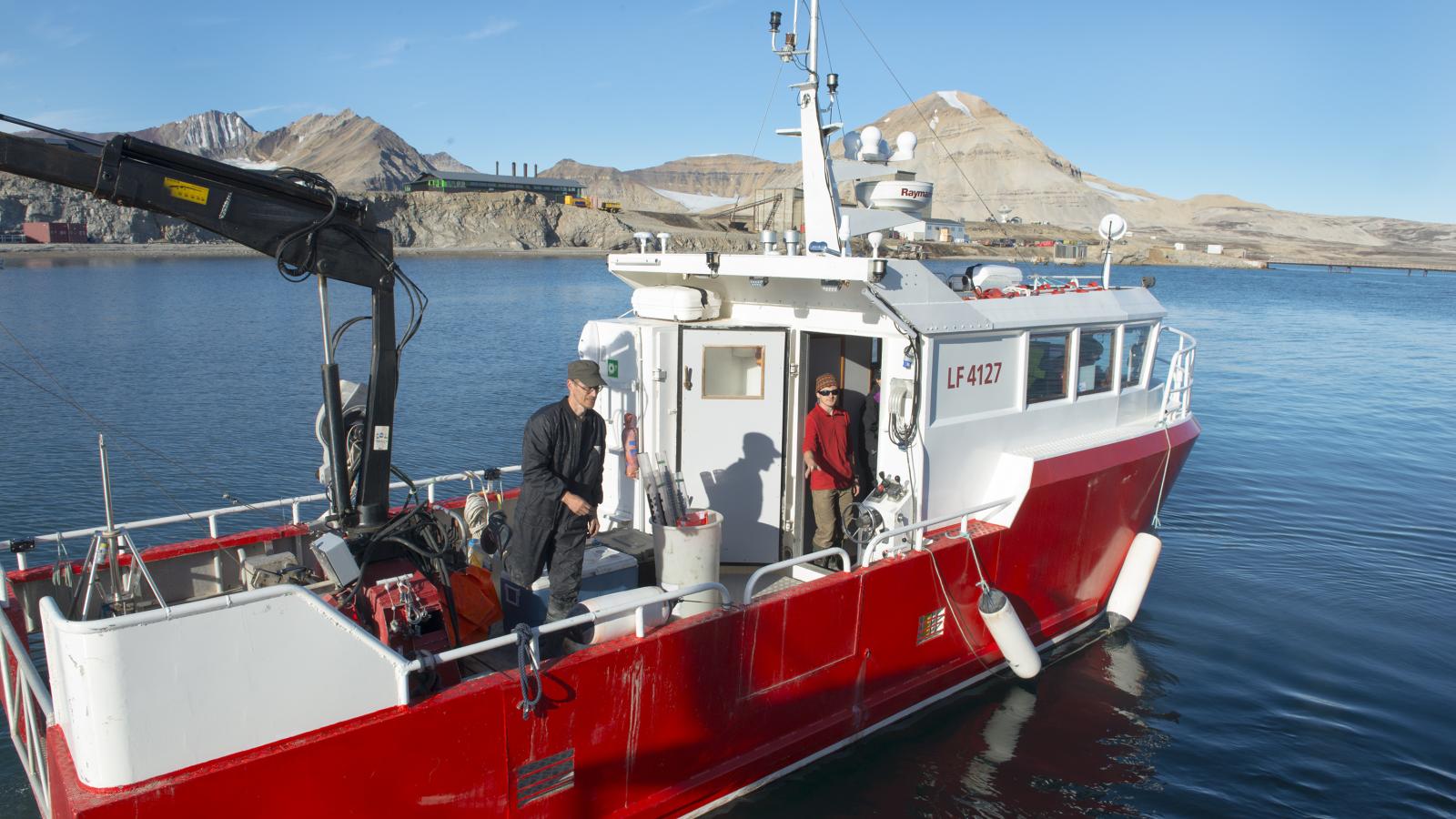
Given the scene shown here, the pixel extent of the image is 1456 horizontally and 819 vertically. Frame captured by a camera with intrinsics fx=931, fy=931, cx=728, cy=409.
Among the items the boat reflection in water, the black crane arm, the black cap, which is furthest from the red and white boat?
the black cap

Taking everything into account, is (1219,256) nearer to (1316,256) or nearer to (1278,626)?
(1316,256)

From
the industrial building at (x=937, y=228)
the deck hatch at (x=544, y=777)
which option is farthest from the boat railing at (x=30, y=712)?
the industrial building at (x=937, y=228)

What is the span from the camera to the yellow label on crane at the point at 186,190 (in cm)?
446

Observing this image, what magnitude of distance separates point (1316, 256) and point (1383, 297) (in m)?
58.5

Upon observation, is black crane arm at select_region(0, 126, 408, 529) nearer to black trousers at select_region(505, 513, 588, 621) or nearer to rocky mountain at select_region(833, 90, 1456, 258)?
black trousers at select_region(505, 513, 588, 621)

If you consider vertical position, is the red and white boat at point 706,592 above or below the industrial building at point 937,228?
below

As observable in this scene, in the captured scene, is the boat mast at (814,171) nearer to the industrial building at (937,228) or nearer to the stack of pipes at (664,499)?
the industrial building at (937,228)

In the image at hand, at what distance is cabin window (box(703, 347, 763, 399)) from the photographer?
662 cm

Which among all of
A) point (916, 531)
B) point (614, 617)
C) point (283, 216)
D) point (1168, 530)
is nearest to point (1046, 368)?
point (916, 531)

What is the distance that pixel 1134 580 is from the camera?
8281 millimetres

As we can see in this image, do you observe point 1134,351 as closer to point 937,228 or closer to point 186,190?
point 937,228

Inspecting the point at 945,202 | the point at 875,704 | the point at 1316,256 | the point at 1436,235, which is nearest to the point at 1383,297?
the point at 1316,256

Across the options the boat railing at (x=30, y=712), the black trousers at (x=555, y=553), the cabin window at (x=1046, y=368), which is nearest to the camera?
the boat railing at (x=30, y=712)

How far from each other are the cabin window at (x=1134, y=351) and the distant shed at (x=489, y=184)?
83.1 meters
